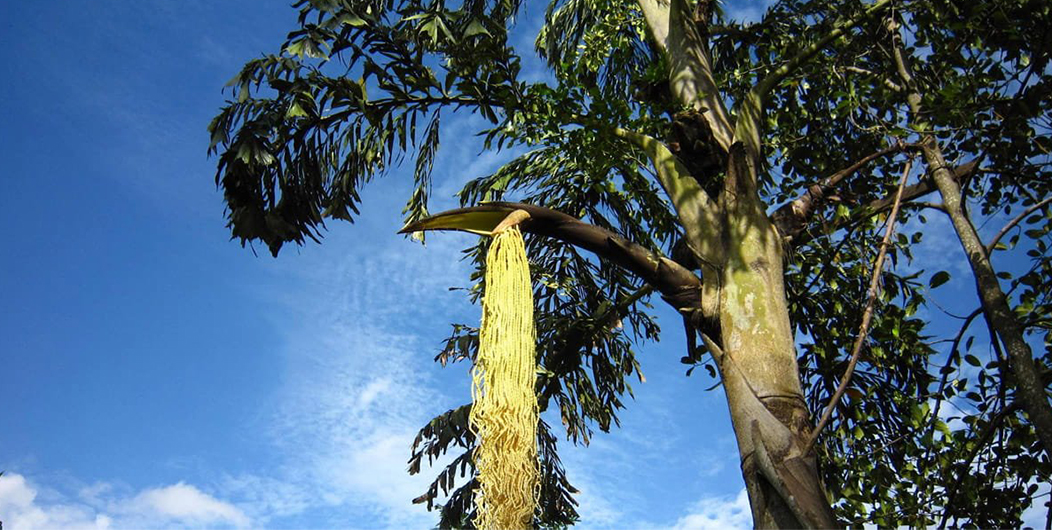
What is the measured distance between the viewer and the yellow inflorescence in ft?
9.61

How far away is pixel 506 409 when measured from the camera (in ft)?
9.86

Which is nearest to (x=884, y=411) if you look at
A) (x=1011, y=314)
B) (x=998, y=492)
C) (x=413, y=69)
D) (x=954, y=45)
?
(x=998, y=492)

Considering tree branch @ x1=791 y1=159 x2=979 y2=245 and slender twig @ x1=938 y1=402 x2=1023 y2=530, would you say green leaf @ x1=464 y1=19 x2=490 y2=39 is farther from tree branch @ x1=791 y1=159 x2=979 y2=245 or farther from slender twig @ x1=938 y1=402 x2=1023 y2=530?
slender twig @ x1=938 y1=402 x2=1023 y2=530

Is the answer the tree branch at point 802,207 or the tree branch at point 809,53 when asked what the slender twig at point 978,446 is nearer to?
the tree branch at point 802,207

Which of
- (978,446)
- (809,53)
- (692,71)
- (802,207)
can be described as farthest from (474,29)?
(978,446)

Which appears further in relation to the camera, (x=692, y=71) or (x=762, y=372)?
(x=692, y=71)

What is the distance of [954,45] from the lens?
4.06m

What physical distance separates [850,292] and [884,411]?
741 millimetres

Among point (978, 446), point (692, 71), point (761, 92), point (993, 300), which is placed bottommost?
point (978, 446)

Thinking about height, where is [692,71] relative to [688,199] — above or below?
above

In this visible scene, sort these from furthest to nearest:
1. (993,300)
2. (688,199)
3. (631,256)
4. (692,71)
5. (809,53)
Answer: (692,71) < (809,53) < (688,199) < (631,256) < (993,300)

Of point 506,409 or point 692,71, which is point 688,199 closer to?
point 692,71

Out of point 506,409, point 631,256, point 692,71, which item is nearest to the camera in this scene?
point 506,409

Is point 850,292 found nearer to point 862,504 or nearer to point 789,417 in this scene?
point 862,504
